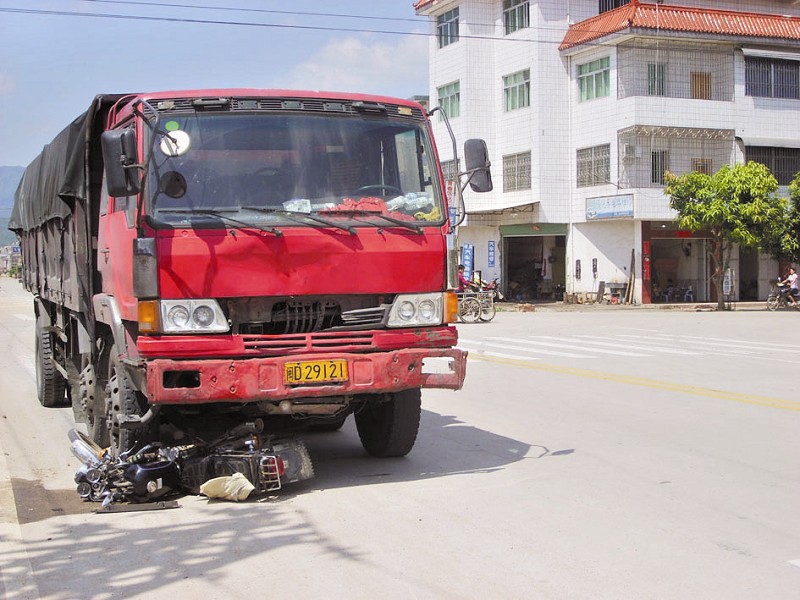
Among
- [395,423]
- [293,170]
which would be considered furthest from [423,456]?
[293,170]

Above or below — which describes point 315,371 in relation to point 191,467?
above

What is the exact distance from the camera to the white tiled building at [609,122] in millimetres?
37312

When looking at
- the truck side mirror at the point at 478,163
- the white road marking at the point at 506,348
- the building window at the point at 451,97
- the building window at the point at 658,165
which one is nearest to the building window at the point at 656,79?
the building window at the point at 658,165

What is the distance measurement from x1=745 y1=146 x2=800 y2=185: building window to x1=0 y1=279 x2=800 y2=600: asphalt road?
1207 inches

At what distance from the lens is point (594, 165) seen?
38844 mm

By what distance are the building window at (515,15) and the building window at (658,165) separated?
26.0ft

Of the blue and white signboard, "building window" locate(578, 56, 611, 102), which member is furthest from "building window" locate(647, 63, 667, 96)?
the blue and white signboard

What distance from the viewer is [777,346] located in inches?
744

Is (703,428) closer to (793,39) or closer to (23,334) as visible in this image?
(23,334)

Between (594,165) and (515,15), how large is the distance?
7661 millimetres

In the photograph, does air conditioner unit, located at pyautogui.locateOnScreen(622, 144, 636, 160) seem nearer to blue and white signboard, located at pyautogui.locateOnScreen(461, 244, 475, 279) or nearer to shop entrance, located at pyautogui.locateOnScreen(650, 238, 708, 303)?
shop entrance, located at pyautogui.locateOnScreen(650, 238, 708, 303)

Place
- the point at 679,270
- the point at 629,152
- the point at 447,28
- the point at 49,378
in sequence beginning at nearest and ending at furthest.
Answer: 1. the point at 49,378
2. the point at 629,152
3. the point at 679,270
4. the point at 447,28

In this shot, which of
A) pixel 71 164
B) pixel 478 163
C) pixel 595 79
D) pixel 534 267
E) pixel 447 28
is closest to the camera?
pixel 478 163

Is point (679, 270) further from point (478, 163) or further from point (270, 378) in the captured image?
point (270, 378)
